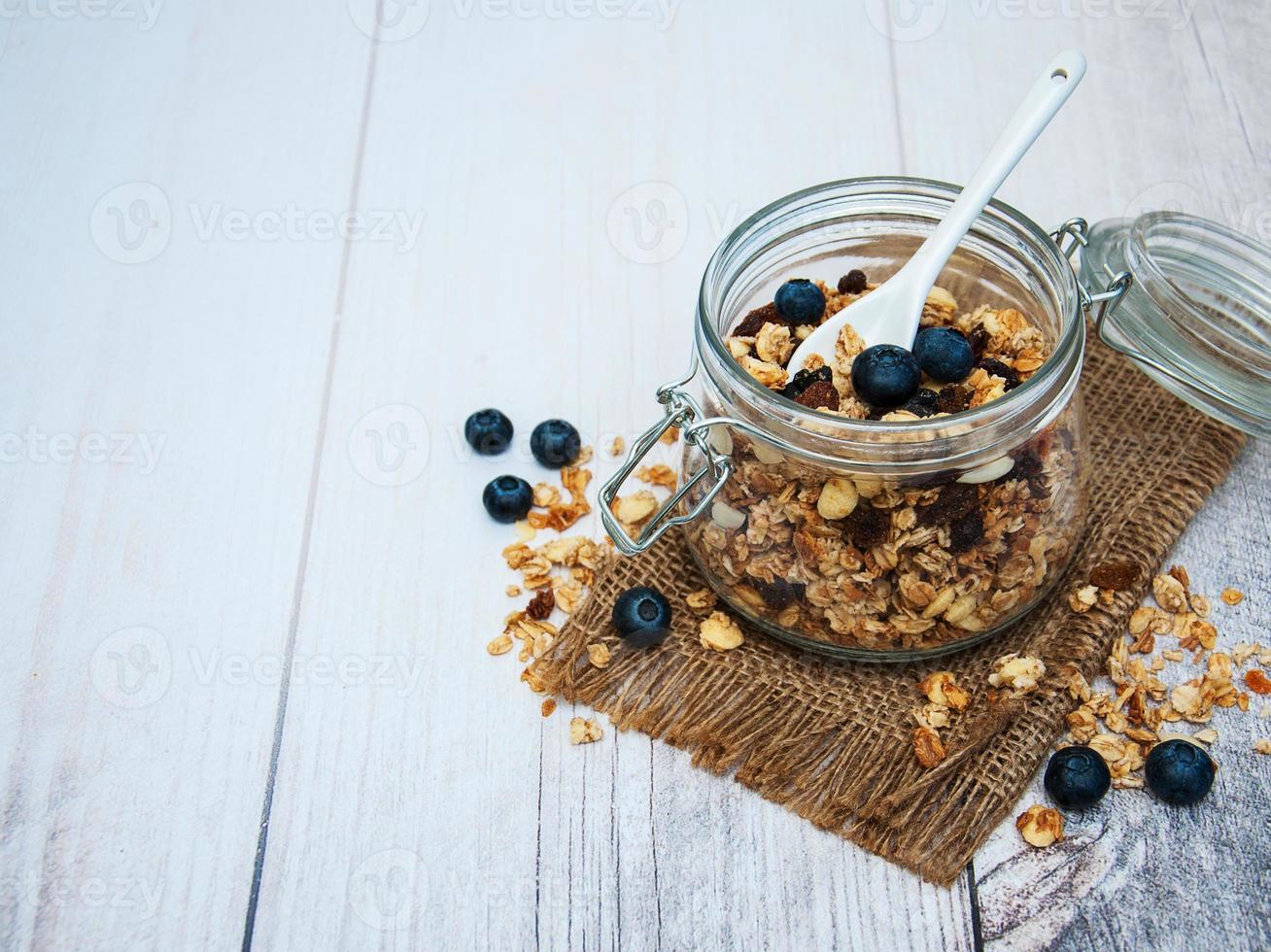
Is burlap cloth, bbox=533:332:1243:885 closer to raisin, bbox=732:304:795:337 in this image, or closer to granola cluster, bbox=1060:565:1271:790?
granola cluster, bbox=1060:565:1271:790

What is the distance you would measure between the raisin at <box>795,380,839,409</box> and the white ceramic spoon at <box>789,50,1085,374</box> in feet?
0.26

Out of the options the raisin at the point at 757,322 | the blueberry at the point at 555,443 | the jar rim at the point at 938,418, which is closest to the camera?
the jar rim at the point at 938,418

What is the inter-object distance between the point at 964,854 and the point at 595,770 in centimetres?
34

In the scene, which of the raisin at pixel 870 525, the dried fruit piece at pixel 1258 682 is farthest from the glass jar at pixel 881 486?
the dried fruit piece at pixel 1258 682

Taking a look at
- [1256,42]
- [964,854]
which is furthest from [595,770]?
[1256,42]

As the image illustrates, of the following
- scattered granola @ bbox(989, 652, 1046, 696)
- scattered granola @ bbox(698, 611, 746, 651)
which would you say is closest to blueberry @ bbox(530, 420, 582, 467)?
scattered granola @ bbox(698, 611, 746, 651)

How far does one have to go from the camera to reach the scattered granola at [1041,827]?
1.09 metres

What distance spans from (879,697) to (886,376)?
308 mm

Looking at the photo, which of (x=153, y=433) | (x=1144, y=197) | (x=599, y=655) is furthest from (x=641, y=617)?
(x=1144, y=197)

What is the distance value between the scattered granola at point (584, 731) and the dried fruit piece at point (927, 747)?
0.29 meters

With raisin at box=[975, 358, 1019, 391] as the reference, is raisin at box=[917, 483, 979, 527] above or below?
below

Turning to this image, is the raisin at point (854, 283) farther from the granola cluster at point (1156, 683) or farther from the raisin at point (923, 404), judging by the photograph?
the granola cluster at point (1156, 683)

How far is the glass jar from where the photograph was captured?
1043 millimetres

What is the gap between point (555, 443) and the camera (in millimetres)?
1384
